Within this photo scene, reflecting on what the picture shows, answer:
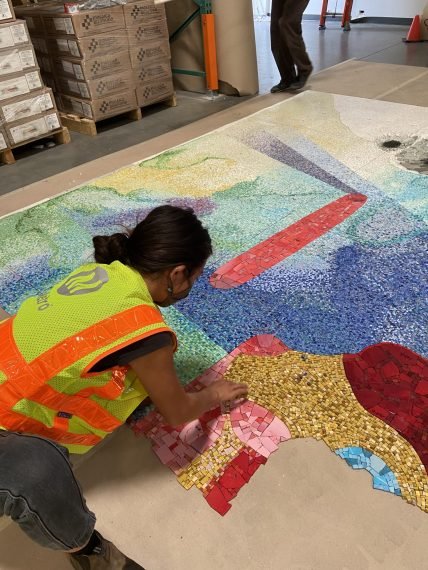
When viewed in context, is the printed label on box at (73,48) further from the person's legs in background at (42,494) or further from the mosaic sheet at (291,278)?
the person's legs in background at (42,494)

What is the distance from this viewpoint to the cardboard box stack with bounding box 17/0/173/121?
3244 millimetres

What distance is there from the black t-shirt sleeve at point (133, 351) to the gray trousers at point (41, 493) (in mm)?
179

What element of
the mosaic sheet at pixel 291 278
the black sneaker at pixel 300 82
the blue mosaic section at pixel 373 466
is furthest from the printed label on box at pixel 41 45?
the blue mosaic section at pixel 373 466

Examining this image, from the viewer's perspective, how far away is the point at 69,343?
3.06ft

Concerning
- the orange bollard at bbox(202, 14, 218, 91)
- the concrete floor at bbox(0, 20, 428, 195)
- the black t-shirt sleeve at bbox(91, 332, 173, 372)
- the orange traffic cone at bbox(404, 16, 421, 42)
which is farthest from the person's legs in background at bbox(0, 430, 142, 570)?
the orange traffic cone at bbox(404, 16, 421, 42)

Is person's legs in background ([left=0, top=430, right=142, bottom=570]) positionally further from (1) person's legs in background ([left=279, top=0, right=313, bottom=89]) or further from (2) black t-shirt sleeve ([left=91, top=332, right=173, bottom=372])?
(1) person's legs in background ([left=279, top=0, right=313, bottom=89])

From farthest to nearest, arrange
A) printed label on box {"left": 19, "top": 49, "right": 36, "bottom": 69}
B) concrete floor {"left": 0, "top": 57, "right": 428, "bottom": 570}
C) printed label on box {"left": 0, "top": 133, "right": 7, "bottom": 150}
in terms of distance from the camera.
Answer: printed label on box {"left": 0, "top": 133, "right": 7, "bottom": 150}
printed label on box {"left": 19, "top": 49, "right": 36, "bottom": 69}
concrete floor {"left": 0, "top": 57, "right": 428, "bottom": 570}

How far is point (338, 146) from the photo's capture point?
281 centimetres

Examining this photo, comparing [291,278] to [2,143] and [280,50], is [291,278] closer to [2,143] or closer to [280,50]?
[2,143]

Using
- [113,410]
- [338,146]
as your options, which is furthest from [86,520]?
[338,146]

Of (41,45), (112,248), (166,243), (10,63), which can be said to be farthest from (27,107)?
(166,243)

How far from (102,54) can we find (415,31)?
3.51 metres

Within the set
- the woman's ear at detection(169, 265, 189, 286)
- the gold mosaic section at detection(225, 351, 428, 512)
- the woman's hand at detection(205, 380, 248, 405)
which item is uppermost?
the woman's ear at detection(169, 265, 189, 286)

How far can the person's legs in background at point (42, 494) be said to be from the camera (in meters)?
0.83
